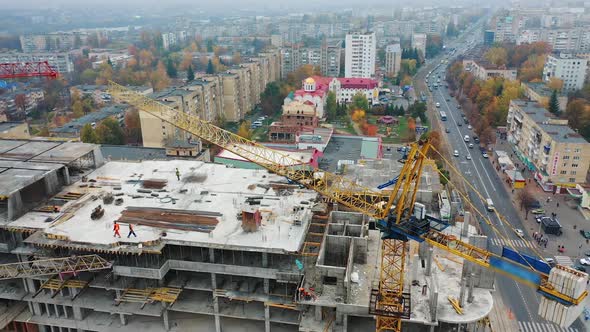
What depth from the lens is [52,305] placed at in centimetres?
4566

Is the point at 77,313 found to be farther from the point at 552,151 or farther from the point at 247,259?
the point at 552,151

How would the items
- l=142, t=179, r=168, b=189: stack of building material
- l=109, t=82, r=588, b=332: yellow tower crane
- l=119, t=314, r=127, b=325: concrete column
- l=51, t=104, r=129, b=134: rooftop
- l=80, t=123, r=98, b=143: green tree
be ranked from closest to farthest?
l=109, t=82, r=588, b=332: yellow tower crane, l=119, t=314, r=127, b=325: concrete column, l=142, t=179, r=168, b=189: stack of building material, l=80, t=123, r=98, b=143: green tree, l=51, t=104, r=129, b=134: rooftop

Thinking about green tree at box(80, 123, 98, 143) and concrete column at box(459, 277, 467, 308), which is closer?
concrete column at box(459, 277, 467, 308)

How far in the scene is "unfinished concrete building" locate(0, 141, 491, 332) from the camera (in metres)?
39.8

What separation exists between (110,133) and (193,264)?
61.3 m

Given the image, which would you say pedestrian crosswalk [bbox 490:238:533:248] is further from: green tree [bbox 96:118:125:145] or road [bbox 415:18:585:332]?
green tree [bbox 96:118:125:145]

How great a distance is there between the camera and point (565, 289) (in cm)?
3297

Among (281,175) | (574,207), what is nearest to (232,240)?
(281,175)

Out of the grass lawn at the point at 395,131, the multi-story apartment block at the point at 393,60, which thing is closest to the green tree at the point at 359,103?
the grass lawn at the point at 395,131

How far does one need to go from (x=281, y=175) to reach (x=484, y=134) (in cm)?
6676

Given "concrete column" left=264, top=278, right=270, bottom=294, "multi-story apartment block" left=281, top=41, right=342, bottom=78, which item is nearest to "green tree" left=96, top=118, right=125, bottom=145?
"concrete column" left=264, top=278, right=270, bottom=294

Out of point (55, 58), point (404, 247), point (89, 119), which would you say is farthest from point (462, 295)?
point (55, 58)

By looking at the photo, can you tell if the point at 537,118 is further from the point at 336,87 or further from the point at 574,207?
the point at 336,87

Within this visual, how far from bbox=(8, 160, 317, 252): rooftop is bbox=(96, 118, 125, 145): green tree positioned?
37.0 metres
